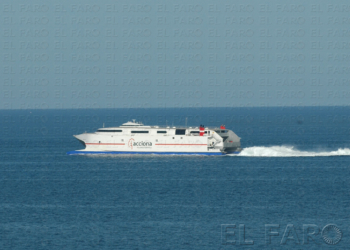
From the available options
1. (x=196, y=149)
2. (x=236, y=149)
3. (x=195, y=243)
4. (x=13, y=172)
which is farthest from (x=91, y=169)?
(x=195, y=243)

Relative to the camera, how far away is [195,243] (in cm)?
4675

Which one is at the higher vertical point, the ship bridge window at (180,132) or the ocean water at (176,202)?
the ship bridge window at (180,132)

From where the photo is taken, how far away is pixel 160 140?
103438 millimetres

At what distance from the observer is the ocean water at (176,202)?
48.1 metres

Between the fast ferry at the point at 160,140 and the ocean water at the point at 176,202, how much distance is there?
5.46 ft

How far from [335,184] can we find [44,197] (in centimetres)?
3692

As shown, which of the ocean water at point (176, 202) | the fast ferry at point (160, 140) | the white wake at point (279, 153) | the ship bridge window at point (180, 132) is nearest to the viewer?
the ocean water at point (176, 202)

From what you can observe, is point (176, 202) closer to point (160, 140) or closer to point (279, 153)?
point (160, 140)

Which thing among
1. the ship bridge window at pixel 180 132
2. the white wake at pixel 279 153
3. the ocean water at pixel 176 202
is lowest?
the ocean water at pixel 176 202

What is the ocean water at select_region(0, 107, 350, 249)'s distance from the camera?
48062mm

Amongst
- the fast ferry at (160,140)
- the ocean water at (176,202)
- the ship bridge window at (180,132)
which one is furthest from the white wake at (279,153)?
the ship bridge window at (180,132)

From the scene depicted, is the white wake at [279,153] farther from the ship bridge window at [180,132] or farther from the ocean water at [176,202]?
the ship bridge window at [180,132]

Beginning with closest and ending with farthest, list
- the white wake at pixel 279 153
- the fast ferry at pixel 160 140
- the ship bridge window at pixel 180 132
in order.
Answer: the ship bridge window at pixel 180 132
the fast ferry at pixel 160 140
the white wake at pixel 279 153

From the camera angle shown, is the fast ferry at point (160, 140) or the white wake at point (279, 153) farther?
the white wake at point (279, 153)
